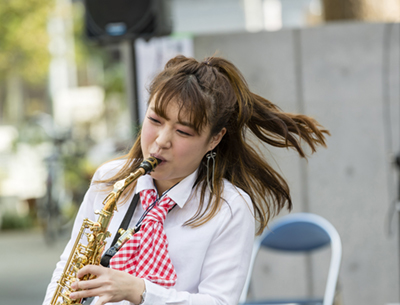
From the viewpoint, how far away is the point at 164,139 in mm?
1526

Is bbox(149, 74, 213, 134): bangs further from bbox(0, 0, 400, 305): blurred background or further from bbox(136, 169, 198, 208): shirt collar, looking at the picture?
bbox(0, 0, 400, 305): blurred background

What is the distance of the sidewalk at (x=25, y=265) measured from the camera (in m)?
5.06

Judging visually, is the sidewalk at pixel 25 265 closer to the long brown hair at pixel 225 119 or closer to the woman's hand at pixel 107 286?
the long brown hair at pixel 225 119

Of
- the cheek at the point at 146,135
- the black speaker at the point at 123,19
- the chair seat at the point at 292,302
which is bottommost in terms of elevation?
the chair seat at the point at 292,302

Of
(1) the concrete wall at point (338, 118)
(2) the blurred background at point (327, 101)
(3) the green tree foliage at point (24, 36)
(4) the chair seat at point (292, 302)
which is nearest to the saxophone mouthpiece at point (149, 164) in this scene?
(4) the chair seat at point (292, 302)

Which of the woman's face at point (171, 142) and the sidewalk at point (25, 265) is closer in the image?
the woman's face at point (171, 142)

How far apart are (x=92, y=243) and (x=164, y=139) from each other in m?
0.35

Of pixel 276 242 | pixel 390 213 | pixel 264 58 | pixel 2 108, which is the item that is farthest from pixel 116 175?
pixel 2 108

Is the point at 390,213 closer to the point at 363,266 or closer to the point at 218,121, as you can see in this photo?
the point at 363,266

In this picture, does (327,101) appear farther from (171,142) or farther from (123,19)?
(171,142)

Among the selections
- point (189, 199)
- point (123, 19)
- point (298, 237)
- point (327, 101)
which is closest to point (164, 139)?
point (189, 199)

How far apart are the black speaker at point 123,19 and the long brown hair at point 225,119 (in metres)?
1.91

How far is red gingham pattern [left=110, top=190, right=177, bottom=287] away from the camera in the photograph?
153 centimetres

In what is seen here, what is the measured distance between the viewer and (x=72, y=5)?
11195 mm
